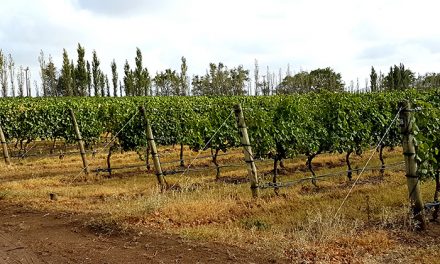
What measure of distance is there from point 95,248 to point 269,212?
12.5 feet

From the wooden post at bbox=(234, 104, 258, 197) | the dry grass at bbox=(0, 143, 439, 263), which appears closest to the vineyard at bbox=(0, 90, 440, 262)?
the wooden post at bbox=(234, 104, 258, 197)

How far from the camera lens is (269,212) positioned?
28.2ft

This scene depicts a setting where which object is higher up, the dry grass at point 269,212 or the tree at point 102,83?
the tree at point 102,83

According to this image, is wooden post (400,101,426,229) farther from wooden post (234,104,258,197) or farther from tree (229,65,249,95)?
tree (229,65,249,95)

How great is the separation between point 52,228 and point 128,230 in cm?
146

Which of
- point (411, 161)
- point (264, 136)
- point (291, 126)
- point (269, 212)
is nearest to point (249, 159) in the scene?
point (269, 212)

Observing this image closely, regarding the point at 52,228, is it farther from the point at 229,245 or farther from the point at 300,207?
the point at 300,207

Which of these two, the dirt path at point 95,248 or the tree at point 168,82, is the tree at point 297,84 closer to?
the tree at point 168,82

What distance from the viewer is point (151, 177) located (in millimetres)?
14469

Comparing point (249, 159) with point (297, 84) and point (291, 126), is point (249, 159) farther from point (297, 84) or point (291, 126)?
point (297, 84)

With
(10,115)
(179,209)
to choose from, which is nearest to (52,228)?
(179,209)

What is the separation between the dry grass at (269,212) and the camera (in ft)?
19.0

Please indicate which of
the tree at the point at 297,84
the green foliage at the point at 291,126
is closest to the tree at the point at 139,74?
the tree at the point at 297,84

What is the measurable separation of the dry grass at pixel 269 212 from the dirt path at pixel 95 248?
1.11 ft
